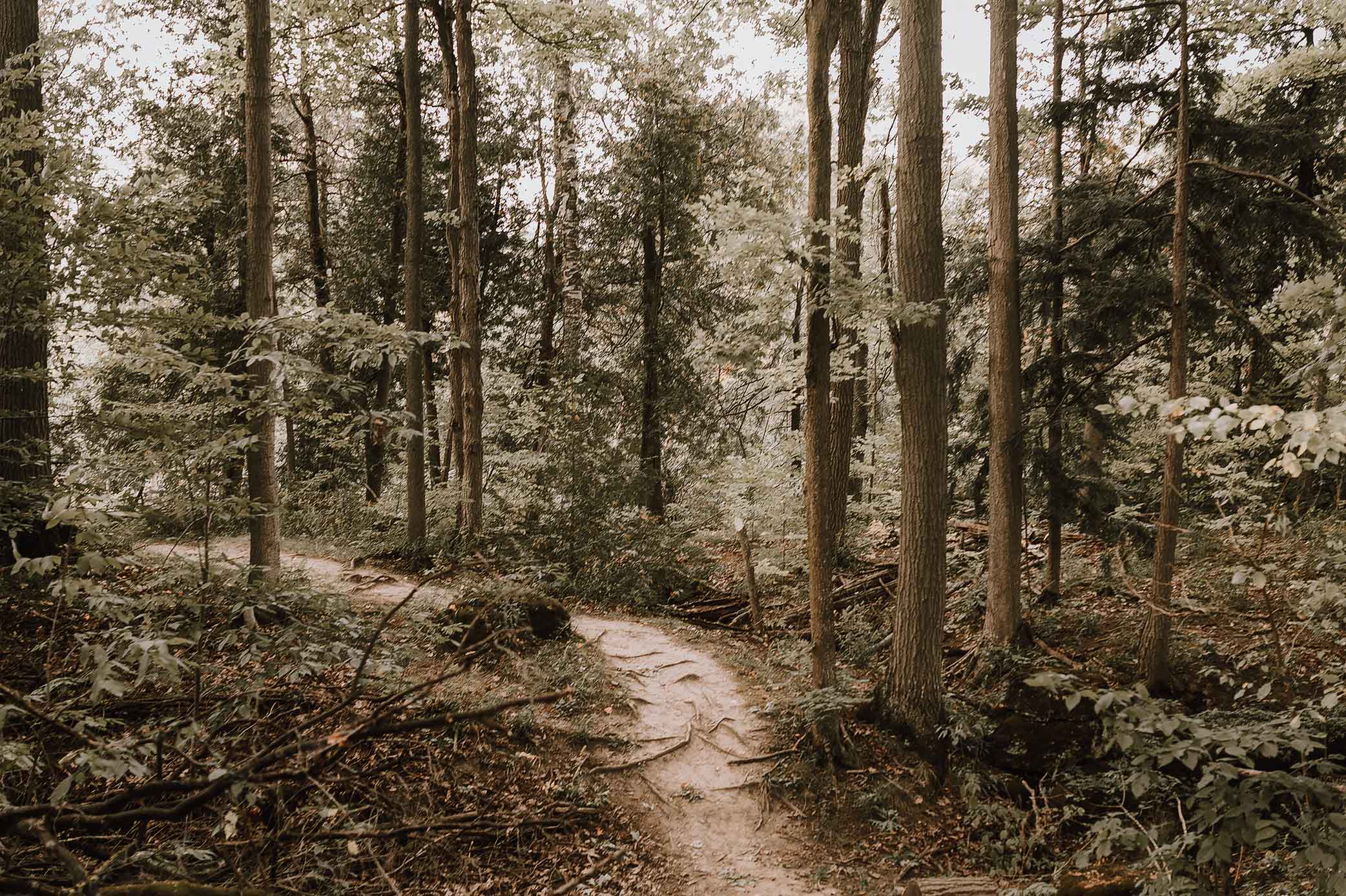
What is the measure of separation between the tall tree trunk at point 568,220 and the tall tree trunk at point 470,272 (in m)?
5.77

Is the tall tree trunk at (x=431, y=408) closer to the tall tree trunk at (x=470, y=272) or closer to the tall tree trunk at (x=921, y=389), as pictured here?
the tall tree trunk at (x=470, y=272)

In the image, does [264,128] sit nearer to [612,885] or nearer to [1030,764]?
[612,885]

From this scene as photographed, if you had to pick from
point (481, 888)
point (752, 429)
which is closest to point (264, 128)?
point (481, 888)

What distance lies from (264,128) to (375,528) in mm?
9199

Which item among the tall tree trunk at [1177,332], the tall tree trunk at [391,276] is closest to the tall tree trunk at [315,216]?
the tall tree trunk at [391,276]

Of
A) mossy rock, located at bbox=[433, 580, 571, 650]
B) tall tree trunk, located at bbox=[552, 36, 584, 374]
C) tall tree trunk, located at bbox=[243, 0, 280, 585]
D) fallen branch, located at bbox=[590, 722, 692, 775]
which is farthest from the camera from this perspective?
tall tree trunk, located at bbox=[552, 36, 584, 374]

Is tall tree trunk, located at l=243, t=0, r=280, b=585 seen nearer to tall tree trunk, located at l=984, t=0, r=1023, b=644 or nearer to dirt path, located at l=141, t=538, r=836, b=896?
dirt path, located at l=141, t=538, r=836, b=896

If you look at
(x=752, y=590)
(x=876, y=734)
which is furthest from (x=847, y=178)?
(x=752, y=590)

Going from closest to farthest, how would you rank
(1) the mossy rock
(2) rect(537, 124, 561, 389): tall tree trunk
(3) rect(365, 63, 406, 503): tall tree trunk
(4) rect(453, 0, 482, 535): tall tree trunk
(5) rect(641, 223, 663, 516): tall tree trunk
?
(1) the mossy rock
(4) rect(453, 0, 482, 535): tall tree trunk
(5) rect(641, 223, 663, 516): tall tree trunk
(3) rect(365, 63, 406, 503): tall tree trunk
(2) rect(537, 124, 561, 389): tall tree trunk

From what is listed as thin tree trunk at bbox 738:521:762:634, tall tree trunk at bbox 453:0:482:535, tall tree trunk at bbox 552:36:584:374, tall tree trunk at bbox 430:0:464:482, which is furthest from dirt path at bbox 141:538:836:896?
tall tree trunk at bbox 552:36:584:374

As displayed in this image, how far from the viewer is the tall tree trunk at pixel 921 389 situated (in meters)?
7.16

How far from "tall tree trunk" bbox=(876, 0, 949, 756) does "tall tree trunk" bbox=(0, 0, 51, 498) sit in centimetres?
681

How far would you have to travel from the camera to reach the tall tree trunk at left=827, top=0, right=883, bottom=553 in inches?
310

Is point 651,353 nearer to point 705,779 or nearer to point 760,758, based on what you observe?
point 760,758
